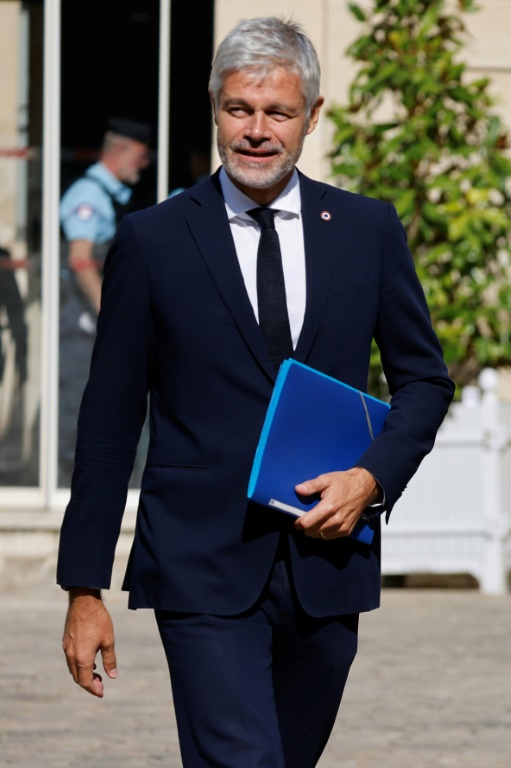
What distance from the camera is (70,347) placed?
9977 millimetres

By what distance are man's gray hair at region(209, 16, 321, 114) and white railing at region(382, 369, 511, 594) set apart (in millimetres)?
6185

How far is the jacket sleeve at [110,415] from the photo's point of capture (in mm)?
3105

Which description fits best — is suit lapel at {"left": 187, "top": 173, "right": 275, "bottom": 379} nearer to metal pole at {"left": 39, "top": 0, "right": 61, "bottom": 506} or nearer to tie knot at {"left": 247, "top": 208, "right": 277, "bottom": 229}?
tie knot at {"left": 247, "top": 208, "right": 277, "bottom": 229}

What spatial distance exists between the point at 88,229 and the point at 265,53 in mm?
6940

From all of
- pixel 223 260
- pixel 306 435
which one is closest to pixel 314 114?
pixel 223 260

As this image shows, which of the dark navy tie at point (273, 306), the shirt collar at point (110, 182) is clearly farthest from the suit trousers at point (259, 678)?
the shirt collar at point (110, 182)

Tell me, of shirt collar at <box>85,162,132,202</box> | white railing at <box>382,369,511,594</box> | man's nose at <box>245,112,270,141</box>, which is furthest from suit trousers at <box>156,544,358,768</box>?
shirt collar at <box>85,162,132,202</box>

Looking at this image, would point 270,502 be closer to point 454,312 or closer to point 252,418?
point 252,418

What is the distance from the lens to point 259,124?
3.11 m

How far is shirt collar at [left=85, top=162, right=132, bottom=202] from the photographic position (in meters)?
9.91

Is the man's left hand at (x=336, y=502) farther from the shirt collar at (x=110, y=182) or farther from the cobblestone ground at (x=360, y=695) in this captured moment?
the shirt collar at (x=110, y=182)

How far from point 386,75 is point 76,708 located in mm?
4416

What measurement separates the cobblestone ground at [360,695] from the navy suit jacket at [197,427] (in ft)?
7.56

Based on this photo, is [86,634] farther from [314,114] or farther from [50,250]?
[50,250]
